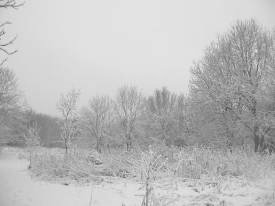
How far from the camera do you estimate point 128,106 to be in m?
40.2

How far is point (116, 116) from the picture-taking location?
40625mm

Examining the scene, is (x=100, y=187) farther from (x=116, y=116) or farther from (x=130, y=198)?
(x=116, y=116)

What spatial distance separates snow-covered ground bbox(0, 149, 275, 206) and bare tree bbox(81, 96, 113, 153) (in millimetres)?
29826

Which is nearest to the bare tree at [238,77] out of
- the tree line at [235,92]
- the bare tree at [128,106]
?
the tree line at [235,92]

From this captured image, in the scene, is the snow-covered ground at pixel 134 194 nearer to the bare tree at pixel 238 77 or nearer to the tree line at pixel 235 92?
the tree line at pixel 235 92

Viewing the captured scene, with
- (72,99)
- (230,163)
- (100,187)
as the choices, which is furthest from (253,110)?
(72,99)

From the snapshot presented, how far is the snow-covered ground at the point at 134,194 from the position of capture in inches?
224

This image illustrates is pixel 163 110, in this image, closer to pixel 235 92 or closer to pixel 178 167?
pixel 235 92

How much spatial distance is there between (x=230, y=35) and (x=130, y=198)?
16618 mm

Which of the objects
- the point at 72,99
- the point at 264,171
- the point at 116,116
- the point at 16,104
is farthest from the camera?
the point at 116,116

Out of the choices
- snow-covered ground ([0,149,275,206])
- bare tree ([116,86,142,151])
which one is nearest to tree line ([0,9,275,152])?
snow-covered ground ([0,149,275,206])

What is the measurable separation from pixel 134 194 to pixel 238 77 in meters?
13.1

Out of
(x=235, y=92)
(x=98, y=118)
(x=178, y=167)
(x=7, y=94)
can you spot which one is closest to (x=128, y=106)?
(x=98, y=118)

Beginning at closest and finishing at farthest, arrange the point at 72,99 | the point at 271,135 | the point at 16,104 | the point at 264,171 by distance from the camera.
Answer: the point at 264,171 → the point at 271,135 → the point at 72,99 → the point at 16,104
